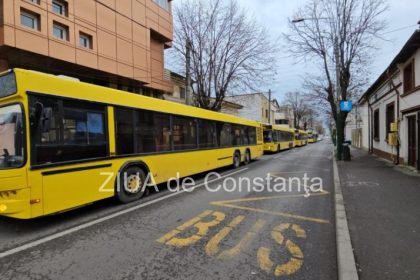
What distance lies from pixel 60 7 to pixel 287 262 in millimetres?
19018

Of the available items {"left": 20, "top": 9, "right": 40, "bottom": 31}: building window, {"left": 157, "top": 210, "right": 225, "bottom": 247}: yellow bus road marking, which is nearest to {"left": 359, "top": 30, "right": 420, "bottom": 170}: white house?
{"left": 157, "top": 210, "right": 225, "bottom": 247}: yellow bus road marking

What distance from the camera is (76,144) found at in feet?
20.6

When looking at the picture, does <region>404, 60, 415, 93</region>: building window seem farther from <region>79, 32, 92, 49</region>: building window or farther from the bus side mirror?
<region>79, 32, 92, 49</region>: building window

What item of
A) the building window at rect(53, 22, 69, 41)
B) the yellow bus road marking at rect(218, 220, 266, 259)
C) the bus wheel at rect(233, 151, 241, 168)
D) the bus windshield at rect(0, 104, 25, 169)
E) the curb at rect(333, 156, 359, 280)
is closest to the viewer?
the curb at rect(333, 156, 359, 280)

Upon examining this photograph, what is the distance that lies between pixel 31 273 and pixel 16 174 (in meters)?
1.99

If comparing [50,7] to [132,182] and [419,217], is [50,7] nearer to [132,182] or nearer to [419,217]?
[132,182]

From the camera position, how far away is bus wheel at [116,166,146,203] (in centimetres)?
752

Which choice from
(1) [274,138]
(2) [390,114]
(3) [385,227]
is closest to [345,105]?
(2) [390,114]

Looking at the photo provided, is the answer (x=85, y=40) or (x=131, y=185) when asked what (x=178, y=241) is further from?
(x=85, y=40)

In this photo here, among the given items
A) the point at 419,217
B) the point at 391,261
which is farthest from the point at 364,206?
the point at 391,261

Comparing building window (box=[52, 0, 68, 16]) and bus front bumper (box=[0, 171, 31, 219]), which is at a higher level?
building window (box=[52, 0, 68, 16])

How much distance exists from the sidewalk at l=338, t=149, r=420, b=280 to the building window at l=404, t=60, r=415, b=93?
18.9 feet

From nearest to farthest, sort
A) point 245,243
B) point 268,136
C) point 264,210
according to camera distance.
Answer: point 245,243, point 264,210, point 268,136

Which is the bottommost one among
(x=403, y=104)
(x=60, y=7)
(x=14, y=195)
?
(x=14, y=195)
